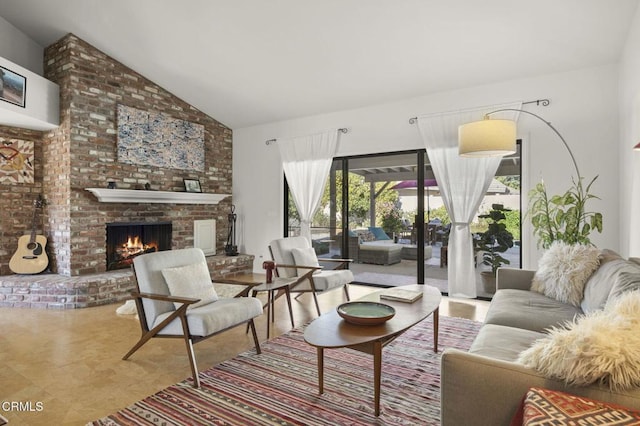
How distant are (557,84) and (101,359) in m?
5.19

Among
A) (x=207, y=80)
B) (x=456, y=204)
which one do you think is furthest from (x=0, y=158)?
(x=456, y=204)

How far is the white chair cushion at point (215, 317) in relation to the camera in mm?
2443

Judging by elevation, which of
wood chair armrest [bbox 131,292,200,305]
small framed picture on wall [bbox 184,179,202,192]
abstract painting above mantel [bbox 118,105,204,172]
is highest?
abstract painting above mantel [bbox 118,105,204,172]

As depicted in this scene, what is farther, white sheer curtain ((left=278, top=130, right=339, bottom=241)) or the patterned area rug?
white sheer curtain ((left=278, top=130, right=339, bottom=241))

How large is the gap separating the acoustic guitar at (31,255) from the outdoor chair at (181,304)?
290cm

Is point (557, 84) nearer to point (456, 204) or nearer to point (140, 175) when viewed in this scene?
point (456, 204)

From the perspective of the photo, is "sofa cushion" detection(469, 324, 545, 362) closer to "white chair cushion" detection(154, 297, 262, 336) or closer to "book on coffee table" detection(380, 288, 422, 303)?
"book on coffee table" detection(380, 288, 422, 303)

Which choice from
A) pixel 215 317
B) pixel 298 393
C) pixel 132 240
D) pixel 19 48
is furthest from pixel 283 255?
pixel 19 48

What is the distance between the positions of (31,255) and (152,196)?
63.7 inches

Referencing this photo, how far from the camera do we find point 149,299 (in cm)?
267

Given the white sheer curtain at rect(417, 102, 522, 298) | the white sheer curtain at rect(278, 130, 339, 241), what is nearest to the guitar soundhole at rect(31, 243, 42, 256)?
the white sheer curtain at rect(278, 130, 339, 241)

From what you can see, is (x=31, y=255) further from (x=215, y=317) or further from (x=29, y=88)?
(x=215, y=317)

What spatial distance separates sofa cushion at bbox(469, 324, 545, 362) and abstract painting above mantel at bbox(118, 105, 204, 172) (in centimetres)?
502

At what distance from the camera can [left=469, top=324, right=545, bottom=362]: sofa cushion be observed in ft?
5.95
